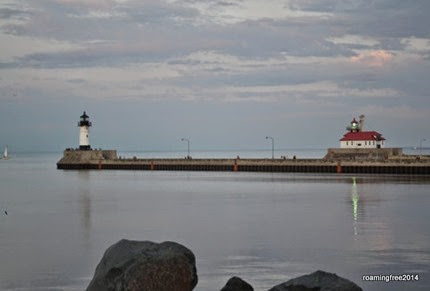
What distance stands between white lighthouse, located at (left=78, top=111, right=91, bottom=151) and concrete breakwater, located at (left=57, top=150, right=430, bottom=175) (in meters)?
1.25

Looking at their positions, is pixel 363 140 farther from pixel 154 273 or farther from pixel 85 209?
pixel 154 273

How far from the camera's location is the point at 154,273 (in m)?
11.4

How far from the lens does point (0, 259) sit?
21.9 m

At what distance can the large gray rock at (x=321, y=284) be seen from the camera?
11734 millimetres

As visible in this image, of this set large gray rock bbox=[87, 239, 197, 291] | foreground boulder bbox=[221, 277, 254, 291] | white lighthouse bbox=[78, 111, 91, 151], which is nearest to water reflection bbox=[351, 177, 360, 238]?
foreground boulder bbox=[221, 277, 254, 291]

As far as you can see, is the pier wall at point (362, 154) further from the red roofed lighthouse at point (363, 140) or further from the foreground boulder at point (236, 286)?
the foreground boulder at point (236, 286)

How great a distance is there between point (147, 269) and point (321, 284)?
9.73 ft

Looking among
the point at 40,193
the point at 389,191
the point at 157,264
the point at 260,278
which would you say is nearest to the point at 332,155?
the point at 389,191

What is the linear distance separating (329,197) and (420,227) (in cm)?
1752

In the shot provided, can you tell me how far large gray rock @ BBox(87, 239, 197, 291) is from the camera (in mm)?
11430

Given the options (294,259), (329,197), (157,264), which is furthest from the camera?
(329,197)

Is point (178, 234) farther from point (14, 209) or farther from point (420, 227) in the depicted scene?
point (14, 209)

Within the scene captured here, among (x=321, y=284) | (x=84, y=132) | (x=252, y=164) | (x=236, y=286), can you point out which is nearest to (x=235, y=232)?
(x=236, y=286)

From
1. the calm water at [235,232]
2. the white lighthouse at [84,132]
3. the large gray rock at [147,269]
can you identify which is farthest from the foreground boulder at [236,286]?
the white lighthouse at [84,132]
